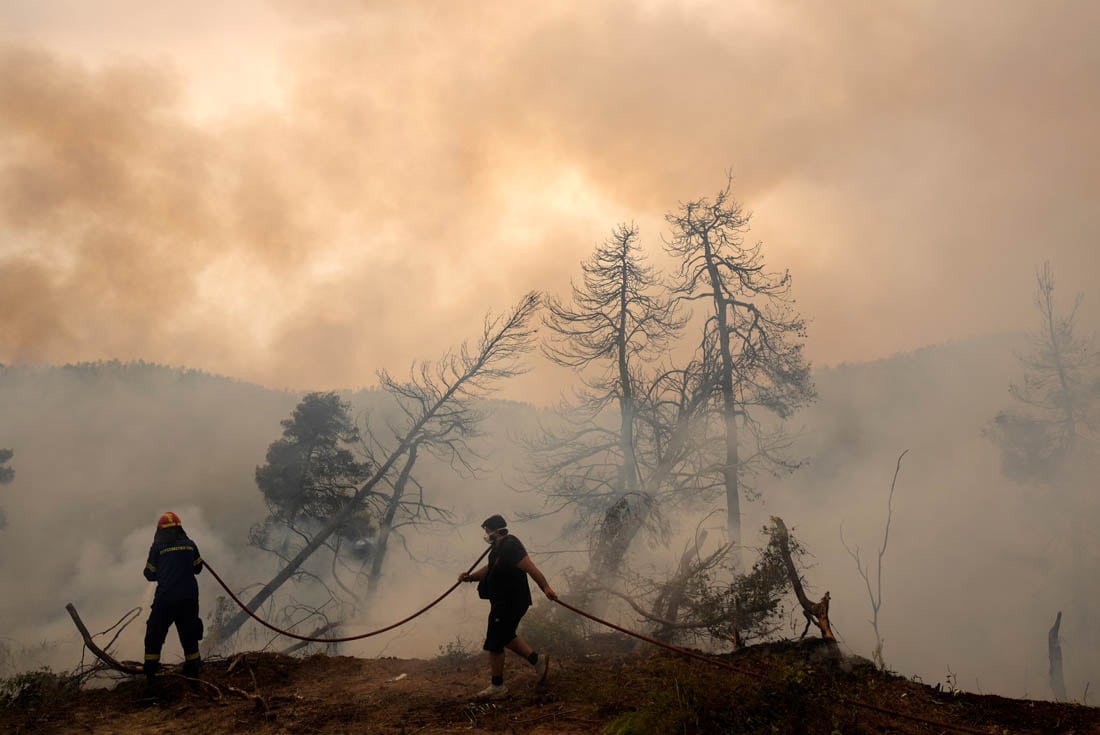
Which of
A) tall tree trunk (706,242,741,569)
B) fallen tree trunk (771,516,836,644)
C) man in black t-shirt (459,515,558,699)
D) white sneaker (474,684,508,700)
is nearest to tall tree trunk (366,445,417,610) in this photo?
tall tree trunk (706,242,741,569)

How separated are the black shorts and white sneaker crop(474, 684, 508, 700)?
38 cm

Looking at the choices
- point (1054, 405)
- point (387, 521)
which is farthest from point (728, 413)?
point (1054, 405)

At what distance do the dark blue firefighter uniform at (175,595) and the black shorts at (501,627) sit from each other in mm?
3810

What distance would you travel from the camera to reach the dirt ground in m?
5.08

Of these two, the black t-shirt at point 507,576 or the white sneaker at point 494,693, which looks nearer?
the white sneaker at point 494,693

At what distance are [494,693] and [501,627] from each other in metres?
0.70

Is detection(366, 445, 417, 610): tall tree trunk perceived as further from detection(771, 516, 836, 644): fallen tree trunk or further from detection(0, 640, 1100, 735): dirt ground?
detection(771, 516, 836, 644): fallen tree trunk

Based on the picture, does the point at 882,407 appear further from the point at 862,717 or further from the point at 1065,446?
the point at 862,717

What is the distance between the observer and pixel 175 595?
297 inches

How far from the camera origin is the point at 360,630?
65.9ft

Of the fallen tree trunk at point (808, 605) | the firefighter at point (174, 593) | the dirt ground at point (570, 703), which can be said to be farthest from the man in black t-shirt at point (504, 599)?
the firefighter at point (174, 593)

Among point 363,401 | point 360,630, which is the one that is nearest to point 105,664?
point 360,630

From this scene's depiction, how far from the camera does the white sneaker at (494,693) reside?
21.8ft

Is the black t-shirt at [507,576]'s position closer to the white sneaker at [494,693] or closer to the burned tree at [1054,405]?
the white sneaker at [494,693]
